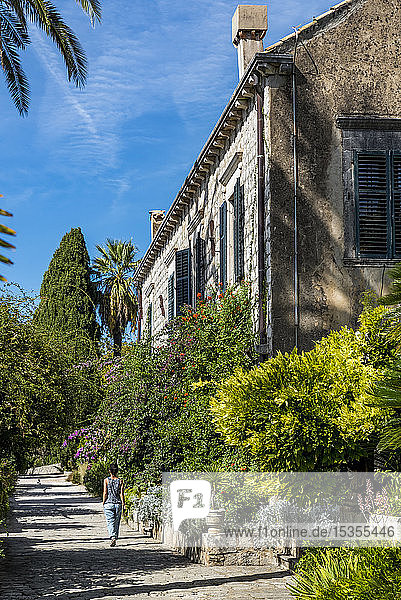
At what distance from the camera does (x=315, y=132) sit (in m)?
12.8

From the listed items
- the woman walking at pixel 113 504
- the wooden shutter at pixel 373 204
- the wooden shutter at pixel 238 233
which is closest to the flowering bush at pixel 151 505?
the woman walking at pixel 113 504

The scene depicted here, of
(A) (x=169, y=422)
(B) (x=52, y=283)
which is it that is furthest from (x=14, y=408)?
(B) (x=52, y=283)

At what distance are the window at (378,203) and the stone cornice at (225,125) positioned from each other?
206 cm

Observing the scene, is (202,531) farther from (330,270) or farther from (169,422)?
(330,270)

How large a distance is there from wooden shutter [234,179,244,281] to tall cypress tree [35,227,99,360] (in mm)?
25867

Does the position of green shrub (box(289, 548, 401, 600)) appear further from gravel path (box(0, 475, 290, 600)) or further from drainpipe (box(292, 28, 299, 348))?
drainpipe (box(292, 28, 299, 348))

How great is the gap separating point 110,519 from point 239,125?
8121mm

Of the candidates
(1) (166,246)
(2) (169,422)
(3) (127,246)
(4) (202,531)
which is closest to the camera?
(4) (202,531)

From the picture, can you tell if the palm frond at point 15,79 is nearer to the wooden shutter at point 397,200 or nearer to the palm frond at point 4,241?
the wooden shutter at point 397,200

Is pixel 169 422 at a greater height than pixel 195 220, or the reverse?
pixel 195 220

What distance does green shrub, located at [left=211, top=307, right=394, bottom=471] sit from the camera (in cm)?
875

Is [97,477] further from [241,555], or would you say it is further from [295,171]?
[295,171]

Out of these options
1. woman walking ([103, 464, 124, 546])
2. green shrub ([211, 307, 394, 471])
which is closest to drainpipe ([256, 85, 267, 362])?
green shrub ([211, 307, 394, 471])

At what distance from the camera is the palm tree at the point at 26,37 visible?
11.8 m
